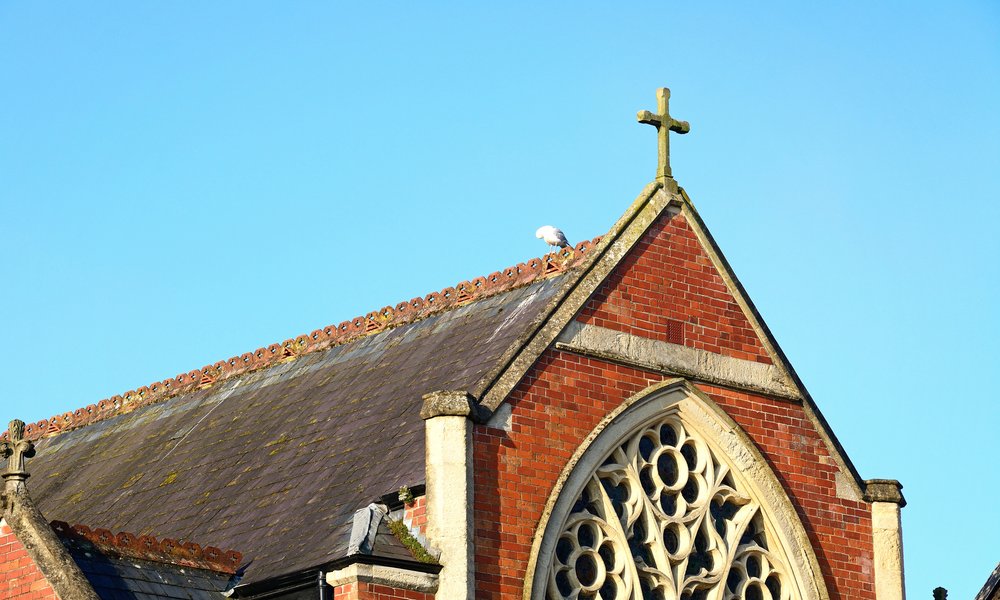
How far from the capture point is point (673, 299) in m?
27.3

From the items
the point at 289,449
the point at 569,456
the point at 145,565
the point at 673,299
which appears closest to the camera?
the point at 145,565

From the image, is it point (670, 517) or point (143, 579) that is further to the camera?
point (670, 517)

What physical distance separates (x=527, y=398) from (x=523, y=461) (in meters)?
0.87

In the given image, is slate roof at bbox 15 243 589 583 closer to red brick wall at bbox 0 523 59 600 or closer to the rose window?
the rose window

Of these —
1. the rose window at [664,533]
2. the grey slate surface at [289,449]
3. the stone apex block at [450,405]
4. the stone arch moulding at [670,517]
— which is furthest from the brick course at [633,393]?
the grey slate surface at [289,449]

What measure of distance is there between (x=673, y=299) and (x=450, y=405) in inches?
182

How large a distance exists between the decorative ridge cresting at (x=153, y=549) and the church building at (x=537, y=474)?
3cm

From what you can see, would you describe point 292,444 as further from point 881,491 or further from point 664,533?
point 881,491

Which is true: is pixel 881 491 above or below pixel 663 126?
below

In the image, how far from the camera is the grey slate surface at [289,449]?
25.4 metres

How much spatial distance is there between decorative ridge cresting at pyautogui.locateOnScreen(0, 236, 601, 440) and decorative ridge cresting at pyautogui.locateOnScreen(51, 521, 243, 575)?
6118 millimetres

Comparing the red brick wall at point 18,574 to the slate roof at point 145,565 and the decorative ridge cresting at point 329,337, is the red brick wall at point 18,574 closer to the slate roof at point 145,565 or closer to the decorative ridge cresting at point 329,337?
the slate roof at point 145,565

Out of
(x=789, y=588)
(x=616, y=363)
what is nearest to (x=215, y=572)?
(x=616, y=363)

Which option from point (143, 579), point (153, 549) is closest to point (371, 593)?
point (143, 579)
